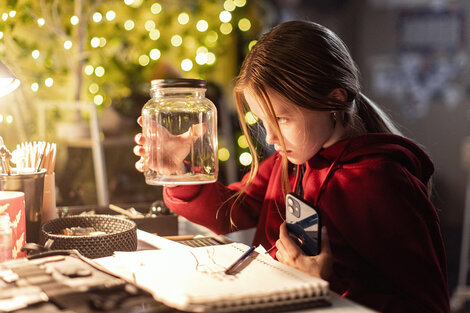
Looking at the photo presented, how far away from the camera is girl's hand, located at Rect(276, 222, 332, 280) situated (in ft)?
2.61

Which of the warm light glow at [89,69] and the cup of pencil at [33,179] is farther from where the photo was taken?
the warm light glow at [89,69]

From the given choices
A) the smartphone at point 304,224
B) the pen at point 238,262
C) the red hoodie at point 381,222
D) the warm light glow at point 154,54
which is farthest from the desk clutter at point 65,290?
the warm light glow at point 154,54

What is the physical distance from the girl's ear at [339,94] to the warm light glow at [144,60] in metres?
2.26

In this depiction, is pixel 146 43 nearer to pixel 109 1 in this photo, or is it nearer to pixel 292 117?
pixel 109 1

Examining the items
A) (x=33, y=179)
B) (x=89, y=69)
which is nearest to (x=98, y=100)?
(x=89, y=69)

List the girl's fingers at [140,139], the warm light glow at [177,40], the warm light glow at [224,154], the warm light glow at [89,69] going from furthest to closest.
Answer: the warm light glow at [224,154]
the warm light glow at [177,40]
the warm light glow at [89,69]
the girl's fingers at [140,139]

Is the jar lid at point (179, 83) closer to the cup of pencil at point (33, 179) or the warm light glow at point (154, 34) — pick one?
the cup of pencil at point (33, 179)

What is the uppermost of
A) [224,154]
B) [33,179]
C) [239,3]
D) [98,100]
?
[239,3]

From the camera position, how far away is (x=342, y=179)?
1018mm

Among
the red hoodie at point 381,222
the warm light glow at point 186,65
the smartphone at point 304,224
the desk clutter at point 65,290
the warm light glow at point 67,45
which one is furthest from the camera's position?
the warm light glow at point 186,65

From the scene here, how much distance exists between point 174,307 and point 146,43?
9.13 feet

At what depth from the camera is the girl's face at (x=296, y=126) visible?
104 cm

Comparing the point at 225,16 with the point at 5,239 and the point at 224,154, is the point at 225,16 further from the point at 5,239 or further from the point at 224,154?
the point at 5,239

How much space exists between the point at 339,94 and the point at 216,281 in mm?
506
